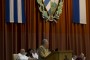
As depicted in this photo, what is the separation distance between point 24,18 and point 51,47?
1.85 meters

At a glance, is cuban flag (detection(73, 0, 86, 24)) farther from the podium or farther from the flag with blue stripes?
the podium

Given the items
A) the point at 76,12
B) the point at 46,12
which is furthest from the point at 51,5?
the point at 76,12

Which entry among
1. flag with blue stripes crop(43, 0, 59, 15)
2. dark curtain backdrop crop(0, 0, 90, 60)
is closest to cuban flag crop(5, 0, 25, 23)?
dark curtain backdrop crop(0, 0, 90, 60)

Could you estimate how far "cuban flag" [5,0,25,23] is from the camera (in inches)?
462

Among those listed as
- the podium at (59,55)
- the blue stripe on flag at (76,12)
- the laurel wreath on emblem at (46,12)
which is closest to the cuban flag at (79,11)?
the blue stripe on flag at (76,12)

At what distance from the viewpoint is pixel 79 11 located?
13.7m

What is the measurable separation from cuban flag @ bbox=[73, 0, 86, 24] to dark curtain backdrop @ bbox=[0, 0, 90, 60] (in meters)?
0.23

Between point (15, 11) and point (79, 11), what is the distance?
10.9 ft

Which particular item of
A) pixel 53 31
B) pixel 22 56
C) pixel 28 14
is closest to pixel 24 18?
pixel 28 14

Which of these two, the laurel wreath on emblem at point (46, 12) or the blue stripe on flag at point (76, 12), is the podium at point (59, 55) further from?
the blue stripe on flag at point (76, 12)

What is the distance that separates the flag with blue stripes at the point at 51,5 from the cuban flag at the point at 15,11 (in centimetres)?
129

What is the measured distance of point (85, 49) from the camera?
13.8 metres

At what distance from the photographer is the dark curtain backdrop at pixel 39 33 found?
11.7 m

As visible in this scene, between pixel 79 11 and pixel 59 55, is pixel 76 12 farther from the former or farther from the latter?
pixel 59 55
